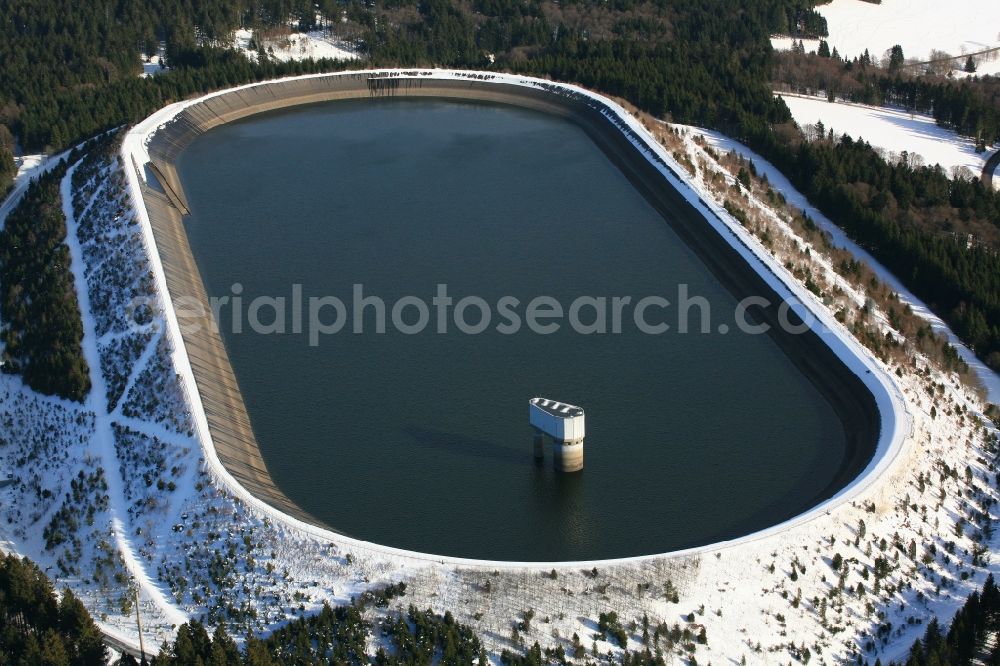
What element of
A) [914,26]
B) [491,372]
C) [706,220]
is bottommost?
[491,372]

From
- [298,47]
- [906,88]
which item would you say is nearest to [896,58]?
[906,88]

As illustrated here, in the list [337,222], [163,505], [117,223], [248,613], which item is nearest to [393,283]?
[337,222]

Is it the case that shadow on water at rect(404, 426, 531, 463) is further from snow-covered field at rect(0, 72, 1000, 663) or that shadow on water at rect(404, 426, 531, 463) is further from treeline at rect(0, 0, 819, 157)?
treeline at rect(0, 0, 819, 157)

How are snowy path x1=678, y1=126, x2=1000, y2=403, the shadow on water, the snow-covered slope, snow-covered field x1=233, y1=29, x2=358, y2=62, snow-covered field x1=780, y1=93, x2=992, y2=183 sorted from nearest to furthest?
the shadow on water, snowy path x1=678, y1=126, x2=1000, y2=403, snow-covered field x1=780, y1=93, x2=992, y2=183, snow-covered field x1=233, y1=29, x2=358, y2=62, the snow-covered slope

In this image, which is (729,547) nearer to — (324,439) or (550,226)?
(324,439)

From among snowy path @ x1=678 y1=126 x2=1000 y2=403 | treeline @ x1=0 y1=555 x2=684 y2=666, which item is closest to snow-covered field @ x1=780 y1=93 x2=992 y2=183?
snowy path @ x1=678 y1=126 x2=1000 y2=403

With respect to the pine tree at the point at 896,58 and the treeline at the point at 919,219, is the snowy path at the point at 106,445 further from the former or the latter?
the pine tree at the point at 896,58

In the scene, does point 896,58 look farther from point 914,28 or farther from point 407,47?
point 407,47
